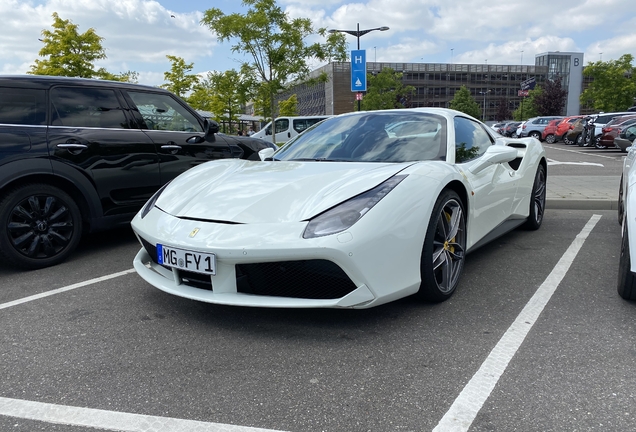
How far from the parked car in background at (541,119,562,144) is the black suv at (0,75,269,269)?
26934mm

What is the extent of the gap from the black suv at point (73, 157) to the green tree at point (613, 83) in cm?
5095

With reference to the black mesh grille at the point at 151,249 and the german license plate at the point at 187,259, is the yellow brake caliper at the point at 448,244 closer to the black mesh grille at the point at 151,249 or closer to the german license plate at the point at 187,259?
the german license plate at the point at 187,259

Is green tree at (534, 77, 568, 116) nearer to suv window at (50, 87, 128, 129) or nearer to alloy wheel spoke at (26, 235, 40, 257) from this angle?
suv window at (50, 87, 128, 129)

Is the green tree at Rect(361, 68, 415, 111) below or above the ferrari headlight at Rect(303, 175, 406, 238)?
above

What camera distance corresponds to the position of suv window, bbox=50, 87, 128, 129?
424 centimetres

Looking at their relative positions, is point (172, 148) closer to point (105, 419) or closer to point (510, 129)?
point (105, 419)

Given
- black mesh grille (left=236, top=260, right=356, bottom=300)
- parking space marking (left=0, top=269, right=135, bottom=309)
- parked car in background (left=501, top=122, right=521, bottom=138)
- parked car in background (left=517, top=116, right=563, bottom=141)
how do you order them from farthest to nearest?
1. parked car in background (left=501, top=122, right=521, bottom=138)
2. parked car in background (left=517, top=116, right=563, bottom=141)
3. parking space marking (left=0, top=269, right=135, bottom=309)
4. black mesh grille (left=236, top=260, right=356, bottom=300)

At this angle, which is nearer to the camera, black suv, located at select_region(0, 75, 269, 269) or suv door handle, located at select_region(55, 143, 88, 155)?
black suv, located at select_region(0, 75, 269, 269)

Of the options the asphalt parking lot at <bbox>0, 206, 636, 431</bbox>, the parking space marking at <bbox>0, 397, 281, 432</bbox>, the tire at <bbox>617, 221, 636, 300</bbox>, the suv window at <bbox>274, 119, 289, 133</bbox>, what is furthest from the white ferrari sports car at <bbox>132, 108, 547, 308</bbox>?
the suv window at <bbox>274, 119, 289, 133</bbox>

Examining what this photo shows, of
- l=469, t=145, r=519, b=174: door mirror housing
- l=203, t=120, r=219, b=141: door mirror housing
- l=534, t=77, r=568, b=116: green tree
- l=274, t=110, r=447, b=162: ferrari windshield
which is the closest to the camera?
l=274, t=110, r=447, b=162: ferrari windshield

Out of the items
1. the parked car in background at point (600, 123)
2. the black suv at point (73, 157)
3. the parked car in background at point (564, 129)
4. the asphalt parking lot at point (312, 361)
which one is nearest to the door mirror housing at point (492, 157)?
the asphalt parking lot at point (312, 361)

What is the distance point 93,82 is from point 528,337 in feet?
13.6

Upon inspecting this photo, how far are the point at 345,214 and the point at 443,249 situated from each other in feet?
2.72

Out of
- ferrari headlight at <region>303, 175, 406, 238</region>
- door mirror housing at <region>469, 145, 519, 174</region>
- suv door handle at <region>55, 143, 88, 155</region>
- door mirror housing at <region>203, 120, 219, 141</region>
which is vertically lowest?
ferrari headlight at <region>303, 175, 406, 238</region>
